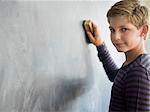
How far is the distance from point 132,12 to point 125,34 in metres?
0.07

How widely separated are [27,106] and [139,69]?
0.31 metres

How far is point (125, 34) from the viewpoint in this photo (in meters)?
0.94

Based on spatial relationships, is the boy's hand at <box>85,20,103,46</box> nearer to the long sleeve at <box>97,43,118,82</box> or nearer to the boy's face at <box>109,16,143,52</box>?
the long sleeve at <box>97,43,118,82</box>

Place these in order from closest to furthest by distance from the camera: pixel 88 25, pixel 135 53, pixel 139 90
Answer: pixel 139 90 → pixel 135 53 → pixel 88 25

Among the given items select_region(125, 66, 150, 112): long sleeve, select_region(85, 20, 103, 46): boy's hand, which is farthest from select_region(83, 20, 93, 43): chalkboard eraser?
select_region(125, 66, 150, 112): long sleeve

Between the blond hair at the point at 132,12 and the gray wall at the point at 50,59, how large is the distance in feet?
0.46

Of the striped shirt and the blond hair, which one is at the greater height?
the blond hair

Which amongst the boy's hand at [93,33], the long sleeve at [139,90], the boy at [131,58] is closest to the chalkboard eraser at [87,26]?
the boy's hand at [93,33]

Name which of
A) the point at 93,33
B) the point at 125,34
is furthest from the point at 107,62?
the point at 125,34

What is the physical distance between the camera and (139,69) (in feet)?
2.87

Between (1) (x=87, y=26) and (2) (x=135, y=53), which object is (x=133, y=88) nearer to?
(2) (x=135, y=53)

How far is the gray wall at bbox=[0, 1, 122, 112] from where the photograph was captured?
79cm

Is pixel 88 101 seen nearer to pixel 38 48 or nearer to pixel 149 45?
pixel 38 48

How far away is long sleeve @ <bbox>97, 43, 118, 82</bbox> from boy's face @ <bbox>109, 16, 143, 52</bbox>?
174 millimetres
